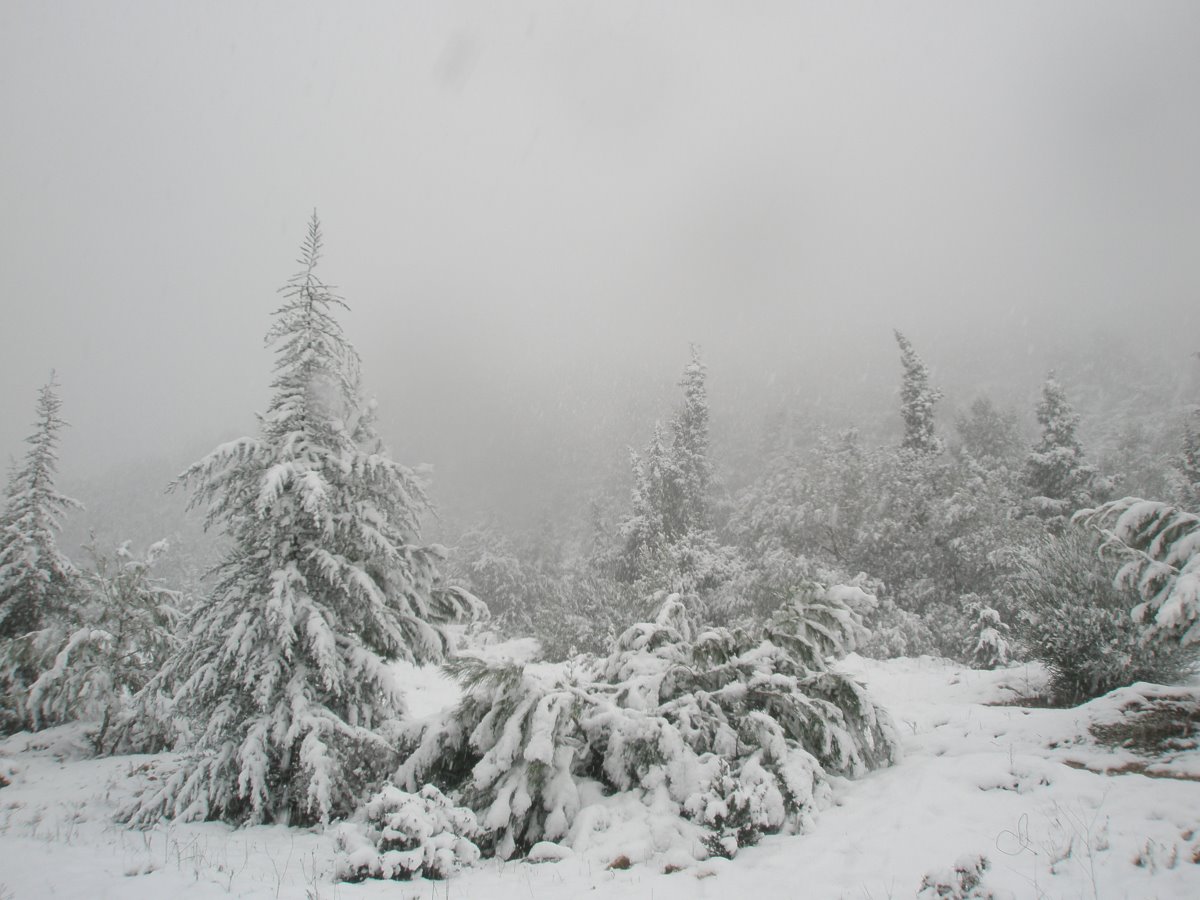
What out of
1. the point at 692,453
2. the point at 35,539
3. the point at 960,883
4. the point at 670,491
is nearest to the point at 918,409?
the point at 692,453

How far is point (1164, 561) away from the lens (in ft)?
18.4

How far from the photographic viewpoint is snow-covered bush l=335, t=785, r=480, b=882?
15.6 feet

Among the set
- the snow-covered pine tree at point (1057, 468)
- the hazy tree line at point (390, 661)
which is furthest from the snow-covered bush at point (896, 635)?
the snow-covered pine tree at point (1057, 468)

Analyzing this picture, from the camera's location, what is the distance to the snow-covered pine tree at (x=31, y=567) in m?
12.3

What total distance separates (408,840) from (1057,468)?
33203 mm

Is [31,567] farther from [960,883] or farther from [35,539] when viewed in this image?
[960,883]

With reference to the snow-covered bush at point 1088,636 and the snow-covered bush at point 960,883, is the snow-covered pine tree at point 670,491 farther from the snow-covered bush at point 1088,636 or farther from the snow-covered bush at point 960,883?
the snow-covered bush at point 960,883

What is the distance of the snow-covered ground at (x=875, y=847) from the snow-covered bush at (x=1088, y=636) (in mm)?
1677

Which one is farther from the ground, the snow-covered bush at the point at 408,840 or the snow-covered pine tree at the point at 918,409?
the snow-covered pine tree at the point at 918,409

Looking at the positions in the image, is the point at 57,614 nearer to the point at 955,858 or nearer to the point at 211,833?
the point at 211,833

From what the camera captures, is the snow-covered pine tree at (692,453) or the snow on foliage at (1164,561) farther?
the snow-covered pine tree at (692,453)

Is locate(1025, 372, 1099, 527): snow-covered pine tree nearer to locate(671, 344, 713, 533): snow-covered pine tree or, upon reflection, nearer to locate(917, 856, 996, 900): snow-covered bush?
locate(671, 344, 713, 533): snow-covered pine tree

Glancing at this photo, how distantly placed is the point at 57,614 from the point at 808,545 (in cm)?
2562

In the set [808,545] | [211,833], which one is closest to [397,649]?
[211,833]
